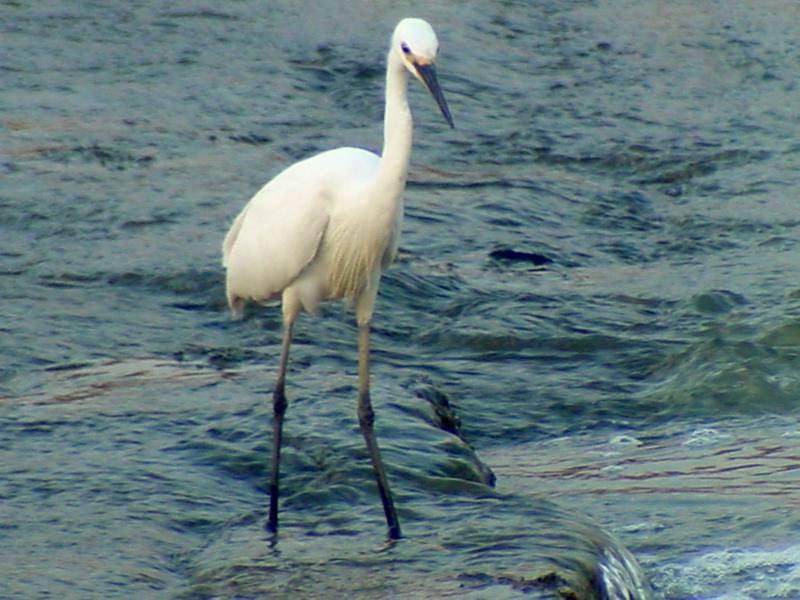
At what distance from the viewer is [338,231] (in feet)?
18.9

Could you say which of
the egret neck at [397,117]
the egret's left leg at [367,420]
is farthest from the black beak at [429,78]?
the egret's left leg at [367,420]

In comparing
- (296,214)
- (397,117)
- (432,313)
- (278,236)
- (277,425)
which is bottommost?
(432,313)

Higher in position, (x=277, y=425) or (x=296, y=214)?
(x=296, y=214)

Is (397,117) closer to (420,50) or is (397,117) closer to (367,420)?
(420,50)

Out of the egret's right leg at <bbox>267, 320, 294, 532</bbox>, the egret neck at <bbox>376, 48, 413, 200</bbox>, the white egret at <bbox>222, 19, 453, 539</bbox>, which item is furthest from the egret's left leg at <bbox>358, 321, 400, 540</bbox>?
the egret neck at <bbox>376, 48, 413, 200</bbox>

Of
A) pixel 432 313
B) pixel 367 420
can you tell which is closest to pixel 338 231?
pixel 367 420

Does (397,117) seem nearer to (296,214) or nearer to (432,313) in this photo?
(296,214)

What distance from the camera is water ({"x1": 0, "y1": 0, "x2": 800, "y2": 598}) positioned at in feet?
18.0

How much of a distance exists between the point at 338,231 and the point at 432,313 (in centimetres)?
359

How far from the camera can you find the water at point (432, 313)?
5477 millimetres

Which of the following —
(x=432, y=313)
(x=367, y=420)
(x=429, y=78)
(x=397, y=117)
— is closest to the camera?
(x=429, y=78)

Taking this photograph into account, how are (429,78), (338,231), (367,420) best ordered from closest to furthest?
(429,78) → (338,231) → (367,420)

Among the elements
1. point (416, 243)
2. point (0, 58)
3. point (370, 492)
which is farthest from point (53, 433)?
point (0, 58)

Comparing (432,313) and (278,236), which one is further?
(432,313)
